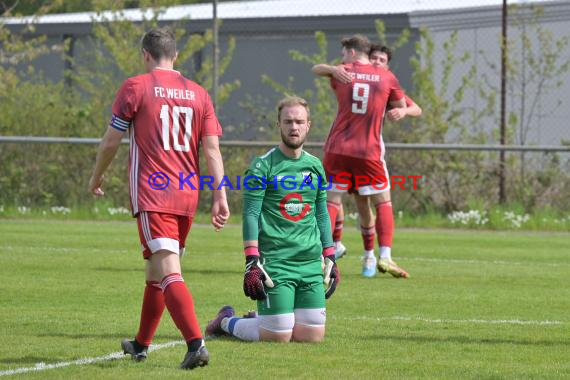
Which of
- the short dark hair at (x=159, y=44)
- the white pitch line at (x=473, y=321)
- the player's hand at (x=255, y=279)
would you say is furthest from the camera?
the white pitch line at (x=473, y=321)

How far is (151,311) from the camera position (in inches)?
291

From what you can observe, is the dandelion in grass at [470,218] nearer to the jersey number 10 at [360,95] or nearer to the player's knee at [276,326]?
the jersey number 10 at [360,95]

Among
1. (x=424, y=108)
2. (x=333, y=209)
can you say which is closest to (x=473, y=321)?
(x=333, y=209)

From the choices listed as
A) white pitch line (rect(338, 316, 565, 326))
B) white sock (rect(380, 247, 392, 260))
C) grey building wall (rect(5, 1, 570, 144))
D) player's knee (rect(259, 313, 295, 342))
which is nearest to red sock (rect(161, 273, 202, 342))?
player's knee (rect(259, 313, 295, 342))

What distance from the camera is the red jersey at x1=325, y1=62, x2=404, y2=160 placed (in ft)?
42.5

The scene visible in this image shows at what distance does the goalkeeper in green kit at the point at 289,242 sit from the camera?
8267mm

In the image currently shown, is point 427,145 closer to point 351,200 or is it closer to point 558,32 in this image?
point 351,200

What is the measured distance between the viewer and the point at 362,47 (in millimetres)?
12945

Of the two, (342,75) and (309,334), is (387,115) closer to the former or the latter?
(342,75)

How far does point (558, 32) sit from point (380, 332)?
53.2 ft

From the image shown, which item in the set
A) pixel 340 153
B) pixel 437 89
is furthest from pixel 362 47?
pixel 437 89

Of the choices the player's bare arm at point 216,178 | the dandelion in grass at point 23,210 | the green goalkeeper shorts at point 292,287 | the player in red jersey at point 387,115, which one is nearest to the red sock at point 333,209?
the player in red jersey at point 387,115

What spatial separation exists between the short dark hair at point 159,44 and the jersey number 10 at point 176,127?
315 millimetres

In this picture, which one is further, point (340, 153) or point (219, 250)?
point (219, 250)
